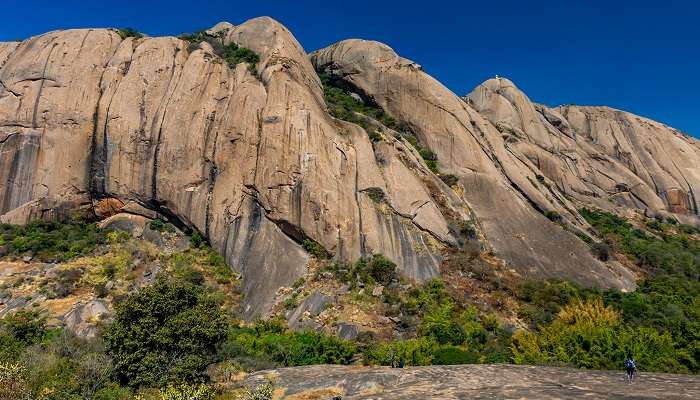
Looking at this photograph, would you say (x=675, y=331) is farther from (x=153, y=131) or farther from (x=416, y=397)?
(x=153, y=131)

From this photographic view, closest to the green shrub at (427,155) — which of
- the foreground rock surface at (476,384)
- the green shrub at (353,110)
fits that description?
the green shrub at (353,110)

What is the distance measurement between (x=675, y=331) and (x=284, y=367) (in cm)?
2119

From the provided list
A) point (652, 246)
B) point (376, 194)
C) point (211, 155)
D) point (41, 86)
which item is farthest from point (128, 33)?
point (652, 246)

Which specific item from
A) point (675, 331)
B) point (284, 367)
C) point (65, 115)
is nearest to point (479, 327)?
point (675, 331)

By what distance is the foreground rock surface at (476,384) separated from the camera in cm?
1507

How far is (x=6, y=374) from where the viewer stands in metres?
13.3

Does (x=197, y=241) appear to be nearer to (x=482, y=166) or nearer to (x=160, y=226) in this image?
(x=160, y=226)

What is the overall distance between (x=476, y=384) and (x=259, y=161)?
87.3 feet

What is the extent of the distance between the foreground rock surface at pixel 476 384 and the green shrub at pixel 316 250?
13.0 meters

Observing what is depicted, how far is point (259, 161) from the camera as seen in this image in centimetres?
3862

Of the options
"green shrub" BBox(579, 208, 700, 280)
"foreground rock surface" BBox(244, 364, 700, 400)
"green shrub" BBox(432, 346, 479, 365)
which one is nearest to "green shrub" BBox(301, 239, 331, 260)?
"green shrub" BBox(432, 346, 479, 365)

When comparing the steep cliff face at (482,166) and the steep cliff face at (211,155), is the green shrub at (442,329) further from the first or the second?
the steep cliff face at (482,166)

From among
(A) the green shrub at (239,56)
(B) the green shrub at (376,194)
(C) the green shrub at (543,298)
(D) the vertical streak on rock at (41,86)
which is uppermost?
(A) the green shrub at (239,56)

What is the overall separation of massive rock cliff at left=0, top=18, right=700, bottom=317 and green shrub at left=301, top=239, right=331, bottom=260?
1.63 feet
